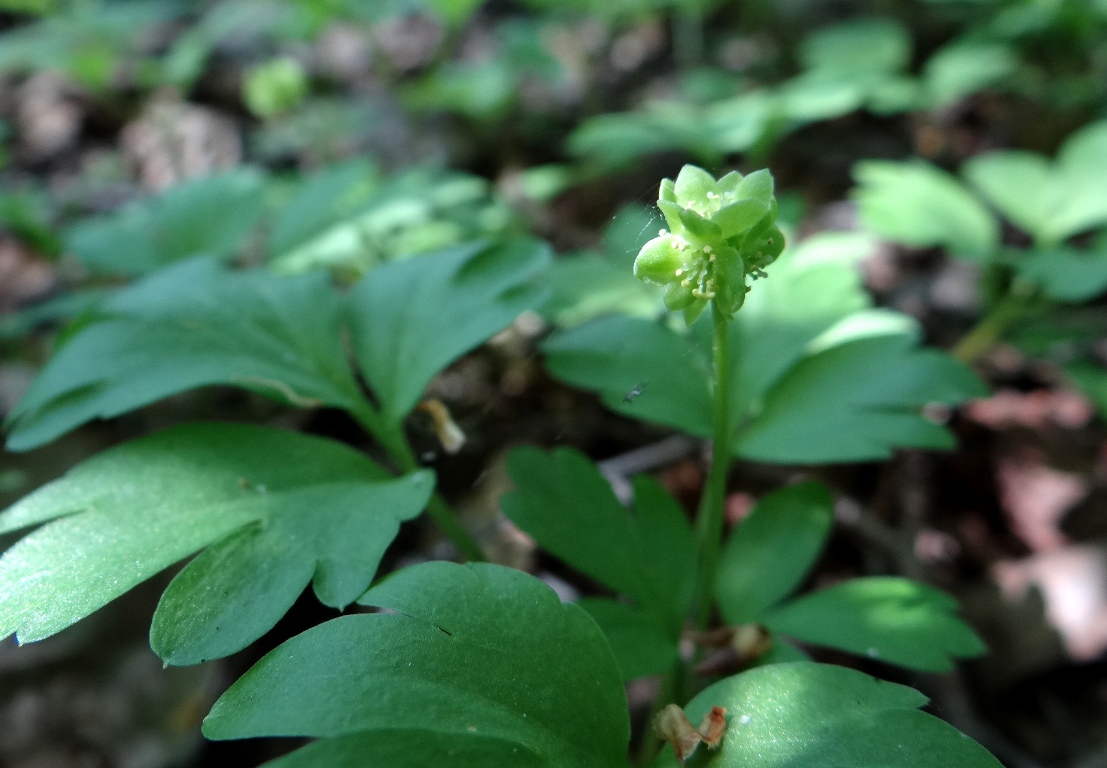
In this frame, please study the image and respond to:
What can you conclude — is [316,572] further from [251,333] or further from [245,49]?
[245,49]

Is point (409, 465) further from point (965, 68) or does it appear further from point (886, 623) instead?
point (965, 68)

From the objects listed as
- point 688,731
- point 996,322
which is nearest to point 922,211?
point 996,322

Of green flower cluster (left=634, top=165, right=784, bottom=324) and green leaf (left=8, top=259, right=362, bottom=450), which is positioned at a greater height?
green flower cluster (left=634, top=165, right=784, bottom=324)

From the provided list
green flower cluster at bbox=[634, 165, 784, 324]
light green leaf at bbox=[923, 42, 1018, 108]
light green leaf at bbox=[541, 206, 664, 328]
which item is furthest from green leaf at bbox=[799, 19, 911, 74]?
green flower cluster at bbox=[634, 165, 784, 324]

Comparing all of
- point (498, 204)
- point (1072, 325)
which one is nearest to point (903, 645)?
point (1072, 325)

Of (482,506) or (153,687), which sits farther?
(482,506)

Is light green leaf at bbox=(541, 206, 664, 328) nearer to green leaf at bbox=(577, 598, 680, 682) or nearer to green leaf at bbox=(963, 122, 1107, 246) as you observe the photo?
green leaf at bbox=(577, 598, 680, 682)
